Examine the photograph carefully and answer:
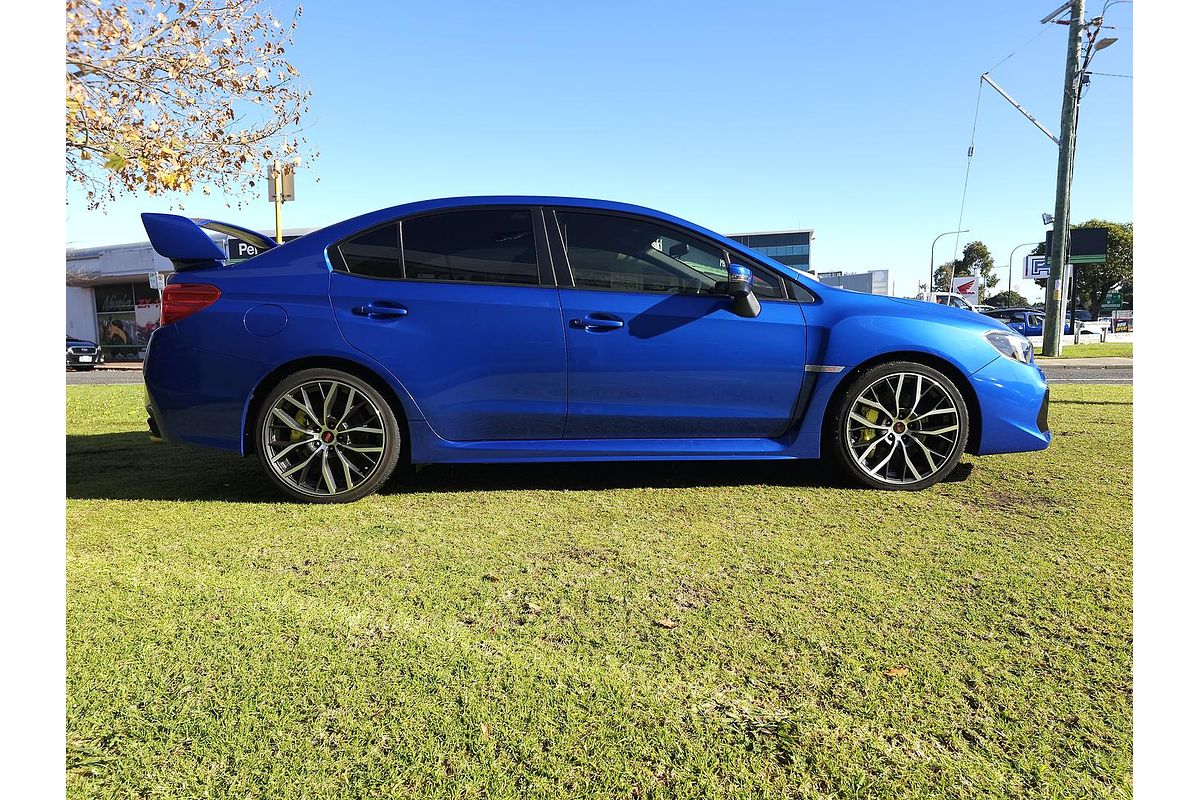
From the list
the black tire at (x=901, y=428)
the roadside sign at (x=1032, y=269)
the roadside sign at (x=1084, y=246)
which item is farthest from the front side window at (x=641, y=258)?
the roadside sign at (x=1032, y=269)

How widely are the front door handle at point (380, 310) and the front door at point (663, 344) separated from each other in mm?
916

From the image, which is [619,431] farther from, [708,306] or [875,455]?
[875,455]

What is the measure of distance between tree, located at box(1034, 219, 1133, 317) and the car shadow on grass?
75.6 metres

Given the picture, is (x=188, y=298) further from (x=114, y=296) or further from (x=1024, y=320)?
(x=1024, y=320)

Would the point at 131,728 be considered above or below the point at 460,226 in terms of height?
below

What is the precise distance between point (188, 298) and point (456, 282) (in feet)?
4.71

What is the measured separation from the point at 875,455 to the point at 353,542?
9.41 ft

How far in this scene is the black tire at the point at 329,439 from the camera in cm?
363

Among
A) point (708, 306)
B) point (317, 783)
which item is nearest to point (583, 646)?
point (317, 783)

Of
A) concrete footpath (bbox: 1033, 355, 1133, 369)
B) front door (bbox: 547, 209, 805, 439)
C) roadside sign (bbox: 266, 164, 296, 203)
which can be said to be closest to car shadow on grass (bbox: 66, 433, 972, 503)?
front door (bbox: 547, 209, 805, 439)

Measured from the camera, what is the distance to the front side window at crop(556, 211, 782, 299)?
382 centimetres

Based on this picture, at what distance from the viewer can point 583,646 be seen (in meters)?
2.07

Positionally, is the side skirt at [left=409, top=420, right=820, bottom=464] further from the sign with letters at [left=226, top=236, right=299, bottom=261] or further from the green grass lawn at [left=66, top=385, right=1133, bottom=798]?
the sign with letters at [left=226, top=236, right=299, bottom=261]

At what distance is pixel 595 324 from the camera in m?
3.72
